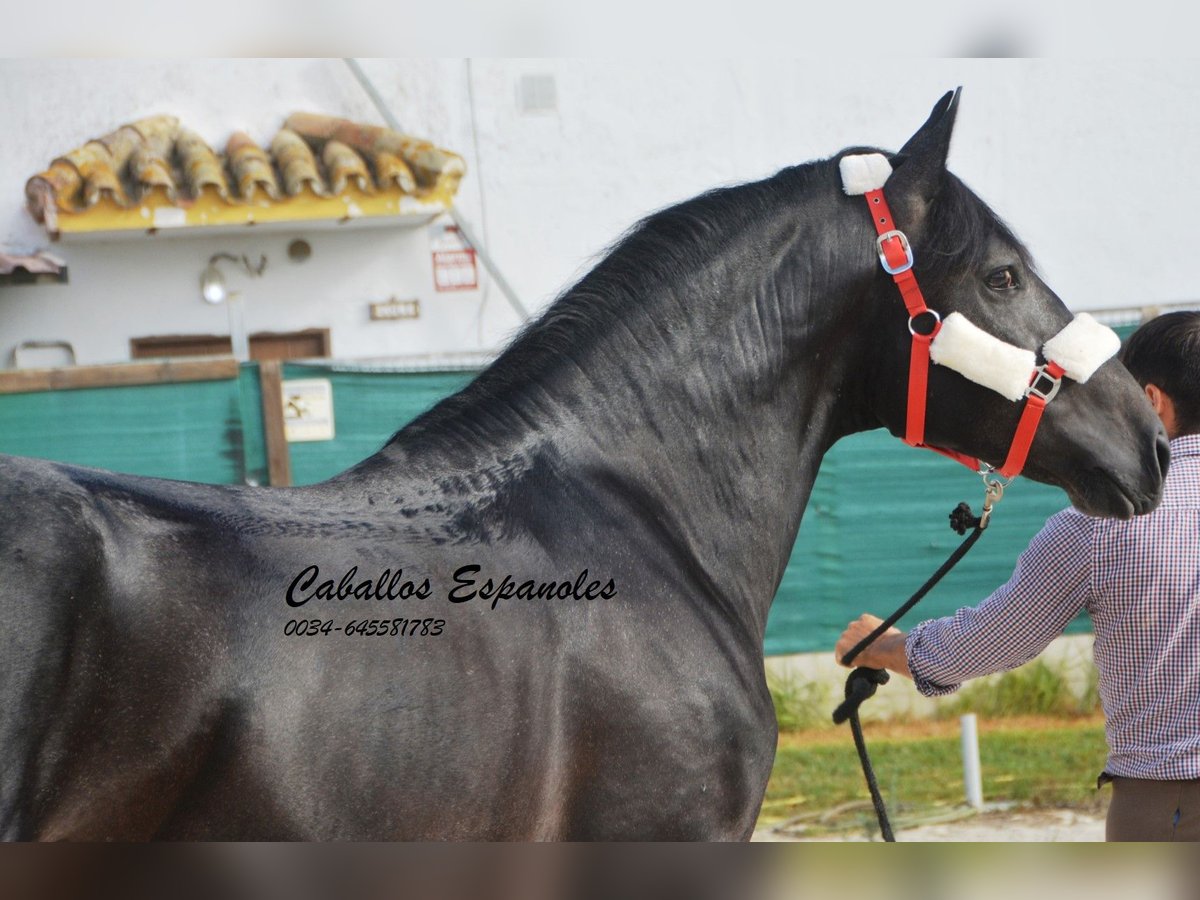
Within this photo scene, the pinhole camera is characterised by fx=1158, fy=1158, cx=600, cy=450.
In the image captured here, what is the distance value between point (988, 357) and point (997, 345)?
1.0 inches

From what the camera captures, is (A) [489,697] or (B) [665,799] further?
(B) [665,799]

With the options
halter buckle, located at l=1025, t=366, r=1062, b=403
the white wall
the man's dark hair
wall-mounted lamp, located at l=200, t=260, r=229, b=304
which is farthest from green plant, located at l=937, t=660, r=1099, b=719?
wall-mounted lamp, located at l=200, t=260, r=229, b=304

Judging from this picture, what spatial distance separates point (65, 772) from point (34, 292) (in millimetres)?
Result: 5580

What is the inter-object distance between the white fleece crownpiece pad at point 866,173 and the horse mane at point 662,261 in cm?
5

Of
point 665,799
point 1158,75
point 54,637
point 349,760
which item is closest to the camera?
point 54,637

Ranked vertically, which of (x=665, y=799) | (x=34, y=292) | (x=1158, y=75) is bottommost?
(x=665, y=799)

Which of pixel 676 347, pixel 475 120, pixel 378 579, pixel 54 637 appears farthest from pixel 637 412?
pixel 475 120

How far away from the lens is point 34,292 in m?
6.32

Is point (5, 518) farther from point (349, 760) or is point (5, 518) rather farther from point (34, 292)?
point (34, 292)

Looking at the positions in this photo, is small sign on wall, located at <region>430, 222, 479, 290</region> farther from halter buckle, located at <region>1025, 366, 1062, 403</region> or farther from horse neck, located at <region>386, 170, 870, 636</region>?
halter buckle, located at <region>1025, 366, 1062, 403</region>

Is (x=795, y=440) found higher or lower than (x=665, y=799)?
higher

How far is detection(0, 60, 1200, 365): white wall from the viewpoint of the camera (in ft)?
20.8

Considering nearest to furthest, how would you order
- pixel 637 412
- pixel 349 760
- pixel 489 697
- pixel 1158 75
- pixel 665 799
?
pixel 349 760
pixel 489 697
pixel 665 799
pixel 637 412
pixel 1158 75

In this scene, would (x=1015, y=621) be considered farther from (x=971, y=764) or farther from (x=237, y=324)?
(x=237, y=324)
